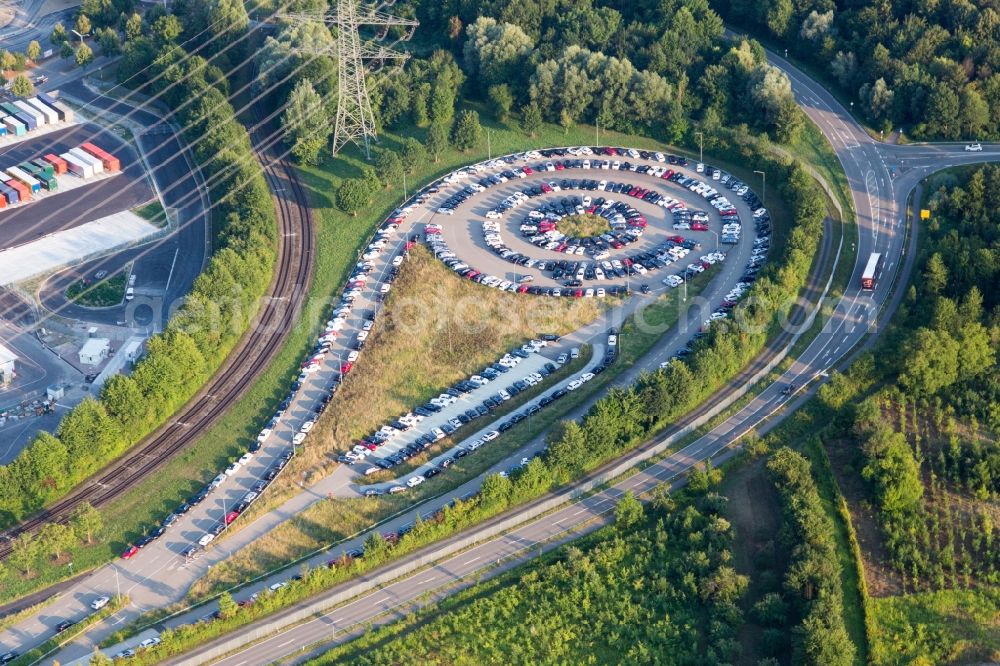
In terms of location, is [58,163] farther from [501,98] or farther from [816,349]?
[816,349]

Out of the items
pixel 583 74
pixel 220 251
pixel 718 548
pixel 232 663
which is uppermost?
pixel 583 74

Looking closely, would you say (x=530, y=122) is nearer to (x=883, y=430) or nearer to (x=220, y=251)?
(x=220, y=251)

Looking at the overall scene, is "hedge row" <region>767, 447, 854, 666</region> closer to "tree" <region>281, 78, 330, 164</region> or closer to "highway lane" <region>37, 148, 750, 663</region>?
"highway lane" <region>37, 148, 750, 663</region>

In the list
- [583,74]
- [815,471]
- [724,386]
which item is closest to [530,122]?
[583,74]

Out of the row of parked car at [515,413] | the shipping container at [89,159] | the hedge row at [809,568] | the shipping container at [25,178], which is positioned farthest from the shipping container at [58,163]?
the hedge row at [809,568]

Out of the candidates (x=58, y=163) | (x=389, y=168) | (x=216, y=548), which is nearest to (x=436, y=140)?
(x=389, y=168)

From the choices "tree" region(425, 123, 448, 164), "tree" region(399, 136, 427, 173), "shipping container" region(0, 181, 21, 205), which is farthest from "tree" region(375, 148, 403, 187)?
"shipping container" region(0, 181, 21, 205)

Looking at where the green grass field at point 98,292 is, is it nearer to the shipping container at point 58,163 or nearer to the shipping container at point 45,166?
the shipping container at point 45,166
